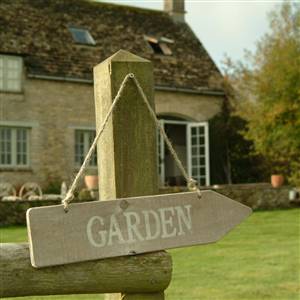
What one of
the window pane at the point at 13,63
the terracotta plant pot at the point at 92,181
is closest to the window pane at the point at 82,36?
the window pane at the point at 13,63

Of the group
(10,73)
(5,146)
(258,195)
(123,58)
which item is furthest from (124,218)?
(5,146)

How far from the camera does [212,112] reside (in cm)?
2766

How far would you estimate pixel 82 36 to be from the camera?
26375 millimetres

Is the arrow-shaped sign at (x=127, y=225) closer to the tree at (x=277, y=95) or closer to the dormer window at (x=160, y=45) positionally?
the tree at (x=277, y=95)

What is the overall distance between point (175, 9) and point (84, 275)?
2867cm

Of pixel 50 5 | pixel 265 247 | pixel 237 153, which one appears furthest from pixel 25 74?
pixel 265 247

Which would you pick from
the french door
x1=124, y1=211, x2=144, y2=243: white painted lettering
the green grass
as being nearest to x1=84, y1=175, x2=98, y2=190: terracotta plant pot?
the french door

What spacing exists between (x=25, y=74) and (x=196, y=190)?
21274mm

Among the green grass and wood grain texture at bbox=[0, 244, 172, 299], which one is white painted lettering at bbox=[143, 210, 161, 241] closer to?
wood grain texture at bbox=[0, 244, 172, 299]

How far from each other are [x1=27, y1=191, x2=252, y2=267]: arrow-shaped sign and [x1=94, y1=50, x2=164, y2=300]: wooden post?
0.09 m

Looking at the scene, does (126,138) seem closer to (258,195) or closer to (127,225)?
(127,225)

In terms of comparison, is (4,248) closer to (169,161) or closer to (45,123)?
(45,123)

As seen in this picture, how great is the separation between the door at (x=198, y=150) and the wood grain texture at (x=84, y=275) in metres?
23.6

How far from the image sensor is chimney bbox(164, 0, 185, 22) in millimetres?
30406
